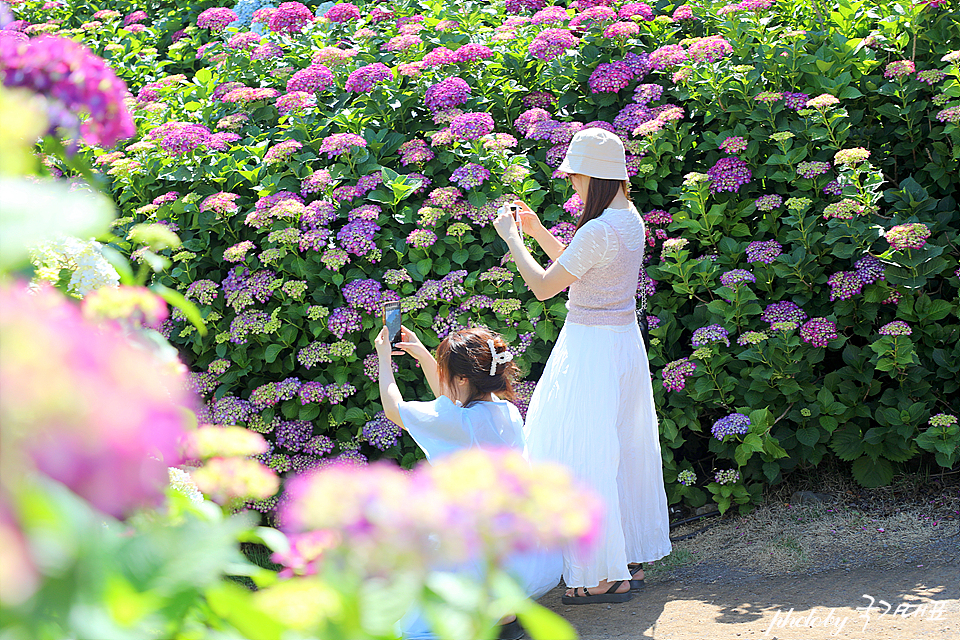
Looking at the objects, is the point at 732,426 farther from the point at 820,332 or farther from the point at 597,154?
the point at 597,154

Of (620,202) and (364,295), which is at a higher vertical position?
(620,202)

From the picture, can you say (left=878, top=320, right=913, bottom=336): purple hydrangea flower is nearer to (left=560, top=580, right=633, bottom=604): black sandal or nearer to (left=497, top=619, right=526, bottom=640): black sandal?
(left=560, top=580, right=633, bottom=604): black sandal

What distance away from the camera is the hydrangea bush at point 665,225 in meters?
3.52

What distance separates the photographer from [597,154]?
2.97 metres

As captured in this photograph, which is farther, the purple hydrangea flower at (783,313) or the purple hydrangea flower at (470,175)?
the purple hydrangea flower at (470,175)

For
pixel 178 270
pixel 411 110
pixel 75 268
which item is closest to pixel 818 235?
pixel 411 110

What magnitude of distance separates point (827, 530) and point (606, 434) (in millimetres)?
1198

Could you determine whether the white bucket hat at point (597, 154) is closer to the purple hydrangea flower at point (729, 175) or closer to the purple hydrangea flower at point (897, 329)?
the purple hydrangea flower at point (729, 175)

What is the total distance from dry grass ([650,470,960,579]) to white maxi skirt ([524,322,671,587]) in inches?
17.1

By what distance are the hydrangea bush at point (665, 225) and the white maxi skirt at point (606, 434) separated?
17.9 inches

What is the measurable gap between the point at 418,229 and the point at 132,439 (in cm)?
337

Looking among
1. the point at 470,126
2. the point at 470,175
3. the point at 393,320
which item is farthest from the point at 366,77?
the point at 393,320

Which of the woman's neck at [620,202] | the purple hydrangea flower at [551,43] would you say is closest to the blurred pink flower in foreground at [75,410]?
the woman's neck at [620,202]

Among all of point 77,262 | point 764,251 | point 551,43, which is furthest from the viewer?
point 551,43
